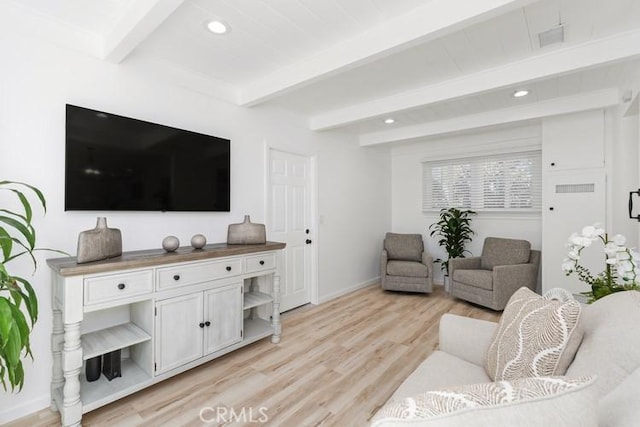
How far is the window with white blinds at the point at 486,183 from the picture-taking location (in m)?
4.26

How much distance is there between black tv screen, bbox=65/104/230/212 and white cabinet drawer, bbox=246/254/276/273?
60 centimetres

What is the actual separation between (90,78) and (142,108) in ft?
1.17

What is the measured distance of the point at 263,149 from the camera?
3.32 meters

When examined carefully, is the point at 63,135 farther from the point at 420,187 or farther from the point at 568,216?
the point at 568,216

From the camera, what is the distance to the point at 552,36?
2.14 metres

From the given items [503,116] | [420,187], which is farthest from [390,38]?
[420,187]

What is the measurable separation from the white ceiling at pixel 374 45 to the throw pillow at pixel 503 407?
5.90ft

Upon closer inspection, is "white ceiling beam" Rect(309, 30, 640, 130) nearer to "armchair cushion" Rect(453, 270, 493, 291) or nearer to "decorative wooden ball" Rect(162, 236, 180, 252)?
"armchair cushion" Rect(453, 270, 493, 291)

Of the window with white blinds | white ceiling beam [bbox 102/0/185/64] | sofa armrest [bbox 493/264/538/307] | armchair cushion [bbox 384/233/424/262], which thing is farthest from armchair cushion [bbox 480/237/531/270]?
white ceiling beam [bbox 102/0/185/64]

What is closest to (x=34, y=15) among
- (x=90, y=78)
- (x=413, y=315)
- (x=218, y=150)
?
(x=90, y=78)

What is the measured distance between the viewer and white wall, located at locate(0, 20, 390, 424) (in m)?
1.83

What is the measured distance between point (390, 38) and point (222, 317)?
7.61 ft

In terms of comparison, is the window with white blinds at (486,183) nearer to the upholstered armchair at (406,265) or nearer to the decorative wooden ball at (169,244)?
the upholstered armchair at (406,265)

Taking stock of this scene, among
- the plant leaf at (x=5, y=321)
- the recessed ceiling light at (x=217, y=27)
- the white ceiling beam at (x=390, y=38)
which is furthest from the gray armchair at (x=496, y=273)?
the plant leaf at (x=5, y=321)
